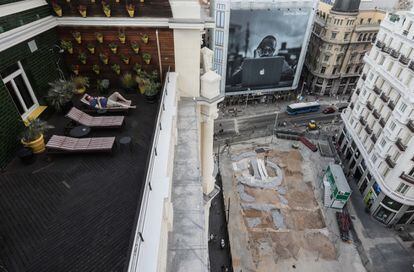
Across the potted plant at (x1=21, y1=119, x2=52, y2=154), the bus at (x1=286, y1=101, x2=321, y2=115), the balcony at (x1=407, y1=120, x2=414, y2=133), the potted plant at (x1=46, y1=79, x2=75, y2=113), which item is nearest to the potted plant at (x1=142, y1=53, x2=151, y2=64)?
the potted plant at (x1=46, y1=79, x2=75, y2=113)

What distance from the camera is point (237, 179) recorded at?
4375 cm

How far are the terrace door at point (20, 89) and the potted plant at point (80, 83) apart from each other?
10.1ft

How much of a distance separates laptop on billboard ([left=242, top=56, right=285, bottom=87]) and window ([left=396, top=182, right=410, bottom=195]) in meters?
36.5

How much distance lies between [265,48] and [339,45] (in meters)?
20.2

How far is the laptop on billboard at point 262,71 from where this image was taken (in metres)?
58.7

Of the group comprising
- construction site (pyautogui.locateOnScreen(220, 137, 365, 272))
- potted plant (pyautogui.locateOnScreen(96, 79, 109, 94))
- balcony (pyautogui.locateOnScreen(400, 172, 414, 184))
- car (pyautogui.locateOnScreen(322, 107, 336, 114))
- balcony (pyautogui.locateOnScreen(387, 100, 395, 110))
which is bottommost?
construction site (pyautogui.locateOnScreen(220, 137, 365, 272))

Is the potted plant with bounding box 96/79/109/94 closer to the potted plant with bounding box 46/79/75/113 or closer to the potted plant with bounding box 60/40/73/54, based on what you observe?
the potted plant with bounding box 46/79/75/113

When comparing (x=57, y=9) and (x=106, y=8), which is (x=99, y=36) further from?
(x=57, y=9)

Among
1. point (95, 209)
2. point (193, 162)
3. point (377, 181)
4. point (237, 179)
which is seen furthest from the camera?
point (237, 179)

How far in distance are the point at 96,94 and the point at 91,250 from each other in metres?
13.6

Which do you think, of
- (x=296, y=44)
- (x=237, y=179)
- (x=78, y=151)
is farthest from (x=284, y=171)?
(x=78, y=151)

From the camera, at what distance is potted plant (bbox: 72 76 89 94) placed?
62.8ft

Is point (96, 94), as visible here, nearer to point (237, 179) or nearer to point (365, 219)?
point (237, 179)

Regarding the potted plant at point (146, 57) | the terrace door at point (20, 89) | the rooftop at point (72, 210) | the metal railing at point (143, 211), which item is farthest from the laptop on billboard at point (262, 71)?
the metal railing at point (143, 211)
